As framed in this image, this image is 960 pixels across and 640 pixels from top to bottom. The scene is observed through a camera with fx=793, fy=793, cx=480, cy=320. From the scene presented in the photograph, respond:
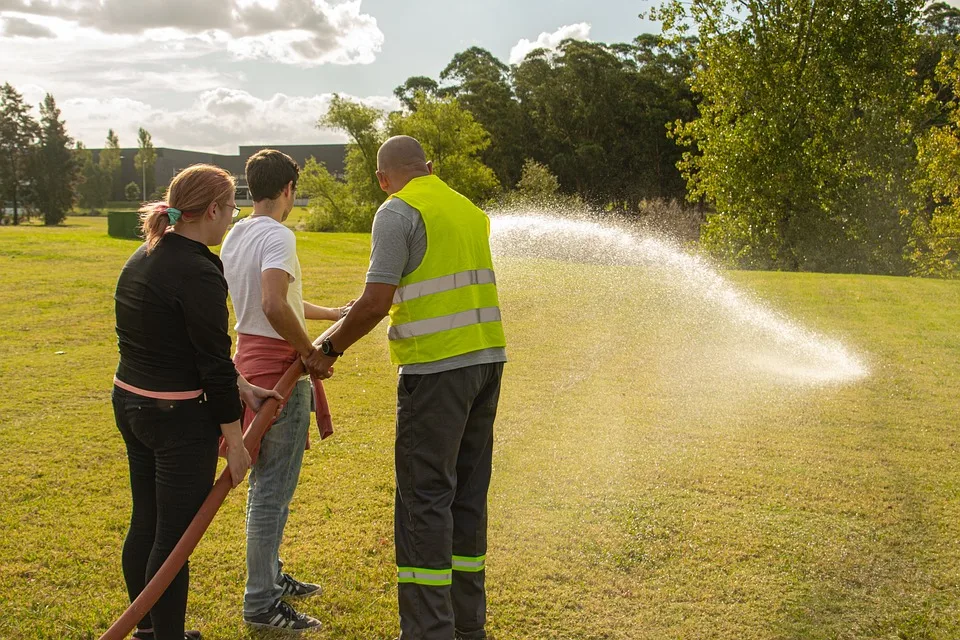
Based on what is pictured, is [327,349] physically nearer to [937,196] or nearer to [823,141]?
[823,141]

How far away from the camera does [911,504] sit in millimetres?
6238

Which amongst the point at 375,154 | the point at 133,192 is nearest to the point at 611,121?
the point at 375,154

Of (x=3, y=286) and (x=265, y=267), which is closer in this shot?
(x=265, y=267)

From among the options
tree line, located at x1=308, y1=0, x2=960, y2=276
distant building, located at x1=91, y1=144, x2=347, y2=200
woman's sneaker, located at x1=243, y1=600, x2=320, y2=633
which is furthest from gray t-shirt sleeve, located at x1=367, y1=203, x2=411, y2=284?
distant building, located at x1=91, y1=144, x2=347, y2=200

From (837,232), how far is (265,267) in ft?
94.6

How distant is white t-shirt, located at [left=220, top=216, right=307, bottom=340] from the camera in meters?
3.79

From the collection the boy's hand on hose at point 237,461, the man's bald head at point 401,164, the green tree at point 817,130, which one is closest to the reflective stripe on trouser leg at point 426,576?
the boy's hand on hose at point 237,461

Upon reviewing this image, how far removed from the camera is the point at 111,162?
111 meters

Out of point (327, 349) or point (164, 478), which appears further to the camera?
point (327, 349)

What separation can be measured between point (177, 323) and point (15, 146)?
299 ft

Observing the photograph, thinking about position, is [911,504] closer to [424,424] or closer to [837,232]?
[424,424]

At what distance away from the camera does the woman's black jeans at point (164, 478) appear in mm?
3352

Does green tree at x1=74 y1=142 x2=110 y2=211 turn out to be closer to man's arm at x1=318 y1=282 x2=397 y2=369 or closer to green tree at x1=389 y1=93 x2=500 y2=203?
green tree at x1=389 y1=93 x2=500 y2=203

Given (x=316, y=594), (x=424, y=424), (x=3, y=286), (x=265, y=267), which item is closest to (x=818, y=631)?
(x=424, y=424)
